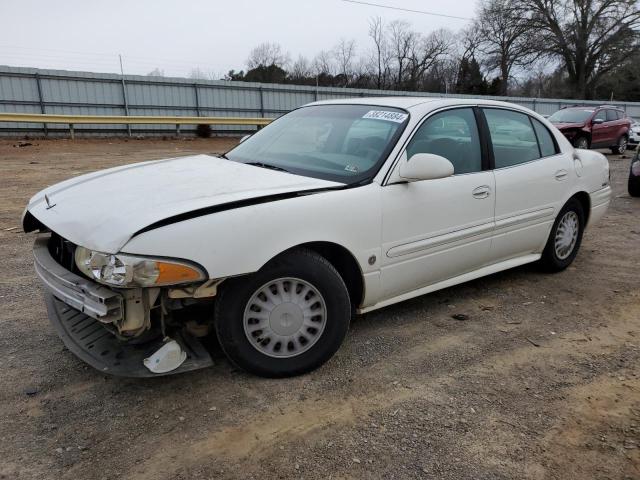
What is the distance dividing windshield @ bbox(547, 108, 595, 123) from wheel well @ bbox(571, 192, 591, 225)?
13.4 m

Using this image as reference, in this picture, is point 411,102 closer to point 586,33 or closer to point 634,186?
point 634,186

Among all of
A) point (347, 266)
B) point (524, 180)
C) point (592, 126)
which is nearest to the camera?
point (347, 266)

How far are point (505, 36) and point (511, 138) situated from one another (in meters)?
45.3

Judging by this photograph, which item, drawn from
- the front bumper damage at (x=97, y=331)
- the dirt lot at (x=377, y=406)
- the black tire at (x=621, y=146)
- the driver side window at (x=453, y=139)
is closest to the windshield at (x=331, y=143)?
the driver side window at (x=453, y=139)

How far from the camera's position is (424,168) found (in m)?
3.29

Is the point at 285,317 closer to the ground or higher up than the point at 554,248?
higher up

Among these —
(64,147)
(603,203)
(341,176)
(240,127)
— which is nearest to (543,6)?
(240,127)

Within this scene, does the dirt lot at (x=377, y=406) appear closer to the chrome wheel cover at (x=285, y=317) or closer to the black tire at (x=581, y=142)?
the chrome wheel cover at (x=285, y=317)

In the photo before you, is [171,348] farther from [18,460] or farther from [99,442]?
[18,460]

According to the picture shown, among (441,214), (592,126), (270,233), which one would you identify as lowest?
(592,126)

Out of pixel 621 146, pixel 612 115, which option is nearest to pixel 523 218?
pixel 612 115

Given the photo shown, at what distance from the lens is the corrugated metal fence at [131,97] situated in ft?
61.2

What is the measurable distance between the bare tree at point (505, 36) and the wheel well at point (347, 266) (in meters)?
46.2

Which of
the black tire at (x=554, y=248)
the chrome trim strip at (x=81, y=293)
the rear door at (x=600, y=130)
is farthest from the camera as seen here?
the rear door at (x=600, y=130)
